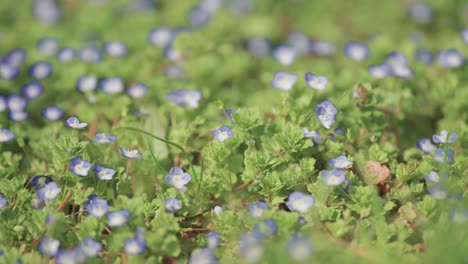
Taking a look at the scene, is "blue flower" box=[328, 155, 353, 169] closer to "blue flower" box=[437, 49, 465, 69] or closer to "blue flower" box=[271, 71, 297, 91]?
"blue flower" box=[271, 71, 297, 91]

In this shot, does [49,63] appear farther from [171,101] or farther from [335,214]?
[335,214]

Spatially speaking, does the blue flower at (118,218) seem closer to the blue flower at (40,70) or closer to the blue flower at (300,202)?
the blue flower at (300,202)

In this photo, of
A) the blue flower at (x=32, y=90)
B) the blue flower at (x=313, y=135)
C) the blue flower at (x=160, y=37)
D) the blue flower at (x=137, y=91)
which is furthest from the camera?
the blue flower at (x=160, y=37)

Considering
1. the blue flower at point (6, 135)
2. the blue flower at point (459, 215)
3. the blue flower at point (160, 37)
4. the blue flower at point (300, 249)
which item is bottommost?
the blue flower at point (160, 37)

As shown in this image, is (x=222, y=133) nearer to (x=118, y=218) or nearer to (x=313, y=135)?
(x=313, y=135)

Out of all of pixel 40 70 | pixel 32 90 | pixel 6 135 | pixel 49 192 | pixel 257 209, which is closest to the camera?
pixel 257 209

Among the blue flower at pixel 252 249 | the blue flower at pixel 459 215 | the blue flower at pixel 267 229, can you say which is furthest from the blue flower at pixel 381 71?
the blue flower at pixel 252 249

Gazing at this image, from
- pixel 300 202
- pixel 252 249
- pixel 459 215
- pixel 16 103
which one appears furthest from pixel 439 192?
pixel 16 103
